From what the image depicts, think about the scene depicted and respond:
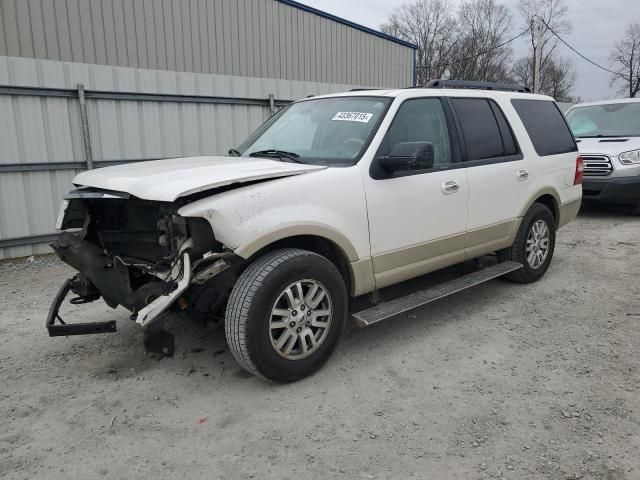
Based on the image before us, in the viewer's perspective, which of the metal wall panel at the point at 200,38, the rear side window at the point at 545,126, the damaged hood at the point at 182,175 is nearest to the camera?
the damaged hood at the point at 182,175

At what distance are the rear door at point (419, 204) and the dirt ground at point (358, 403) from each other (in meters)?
0.64

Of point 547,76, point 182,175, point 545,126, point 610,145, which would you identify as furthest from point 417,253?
point 547,76

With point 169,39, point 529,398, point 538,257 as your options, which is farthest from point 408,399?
point 169,39

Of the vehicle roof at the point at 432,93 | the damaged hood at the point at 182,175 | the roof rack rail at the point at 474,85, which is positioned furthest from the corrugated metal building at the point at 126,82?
the roof rack rail at the point at 474,85

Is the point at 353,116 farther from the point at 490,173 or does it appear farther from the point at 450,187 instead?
the point at 490,173

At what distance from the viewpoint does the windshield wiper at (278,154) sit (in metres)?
3.88

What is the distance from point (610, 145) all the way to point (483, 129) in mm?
5825

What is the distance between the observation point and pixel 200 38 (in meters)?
8.88

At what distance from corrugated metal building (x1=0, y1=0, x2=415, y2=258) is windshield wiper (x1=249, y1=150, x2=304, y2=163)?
436 centimetres

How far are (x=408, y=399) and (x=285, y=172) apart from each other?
1634 millimetres

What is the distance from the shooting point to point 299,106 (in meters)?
4.65

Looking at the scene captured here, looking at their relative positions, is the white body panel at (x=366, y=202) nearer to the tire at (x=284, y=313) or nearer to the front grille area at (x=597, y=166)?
the tire at (x=284, y=313)

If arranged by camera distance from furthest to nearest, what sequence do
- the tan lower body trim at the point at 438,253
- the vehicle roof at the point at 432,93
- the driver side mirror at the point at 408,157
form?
the vehicle roof at the point at 432,93
the tan lower body trim at the point at 438,253
the driver side mirror at the point at 408,157

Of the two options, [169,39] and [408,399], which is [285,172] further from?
[169,39]
